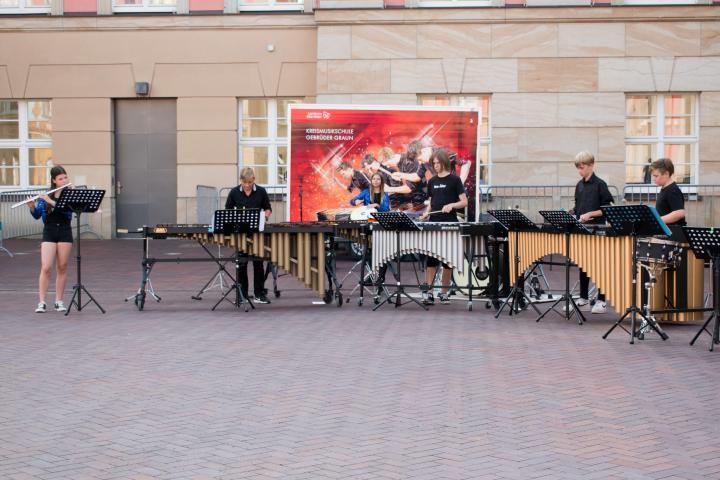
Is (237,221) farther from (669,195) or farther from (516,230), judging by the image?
(669,195)

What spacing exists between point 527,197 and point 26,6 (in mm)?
13594

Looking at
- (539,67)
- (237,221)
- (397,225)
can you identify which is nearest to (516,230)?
(397,225)

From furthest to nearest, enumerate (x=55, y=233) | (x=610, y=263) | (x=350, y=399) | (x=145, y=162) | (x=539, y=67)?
1. (x=145, y=162)
2. (x=539, y=67)
3. (x=55, y=233)
4. (x=610, y=263)
5. (x=350, y=399)

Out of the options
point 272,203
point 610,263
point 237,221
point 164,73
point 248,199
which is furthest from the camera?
point 164,73

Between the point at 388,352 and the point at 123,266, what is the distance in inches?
459

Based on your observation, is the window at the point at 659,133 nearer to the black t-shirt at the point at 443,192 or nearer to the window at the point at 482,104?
the window at the point at 482,104

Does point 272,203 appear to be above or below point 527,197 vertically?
below

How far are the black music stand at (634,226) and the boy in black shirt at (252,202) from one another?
5.27m

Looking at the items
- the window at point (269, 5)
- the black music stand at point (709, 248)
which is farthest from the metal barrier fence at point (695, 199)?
the black music stand at point (709, 248)

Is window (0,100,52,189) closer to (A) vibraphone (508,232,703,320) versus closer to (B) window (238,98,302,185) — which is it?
(B) window (238,98,302,185)

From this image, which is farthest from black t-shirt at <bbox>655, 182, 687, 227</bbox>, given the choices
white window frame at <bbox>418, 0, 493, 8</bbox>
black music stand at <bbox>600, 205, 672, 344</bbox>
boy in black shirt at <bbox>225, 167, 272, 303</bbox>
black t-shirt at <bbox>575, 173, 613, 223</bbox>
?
white window frame at <bbox>418, 0, 493, 8</bbox>

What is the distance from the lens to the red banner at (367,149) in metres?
21.1

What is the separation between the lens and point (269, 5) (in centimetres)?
2755

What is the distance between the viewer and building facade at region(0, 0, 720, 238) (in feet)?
84.7
